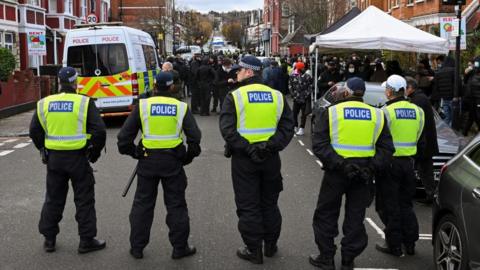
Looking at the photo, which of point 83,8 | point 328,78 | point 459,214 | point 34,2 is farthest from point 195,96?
point 83,8

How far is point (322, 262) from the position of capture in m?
5.24

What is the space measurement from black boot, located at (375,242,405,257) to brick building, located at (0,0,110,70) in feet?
58.1

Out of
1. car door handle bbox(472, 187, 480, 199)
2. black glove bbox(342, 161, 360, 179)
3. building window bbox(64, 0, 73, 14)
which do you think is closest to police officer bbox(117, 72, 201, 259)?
black glove bbox(342, 161, 360, 179)

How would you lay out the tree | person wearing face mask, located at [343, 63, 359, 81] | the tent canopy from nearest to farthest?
the tent canopy → person wearing face mask, located at [343, 63, 359, 81] → the tree

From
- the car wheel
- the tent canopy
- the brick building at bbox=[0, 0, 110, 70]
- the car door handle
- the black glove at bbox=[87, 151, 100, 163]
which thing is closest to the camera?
the car door handle

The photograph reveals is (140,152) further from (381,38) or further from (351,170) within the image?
(381,38)

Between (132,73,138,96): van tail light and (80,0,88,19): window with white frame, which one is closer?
(132,73,138,96): van tail light

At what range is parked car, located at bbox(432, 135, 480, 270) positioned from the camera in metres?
4.14

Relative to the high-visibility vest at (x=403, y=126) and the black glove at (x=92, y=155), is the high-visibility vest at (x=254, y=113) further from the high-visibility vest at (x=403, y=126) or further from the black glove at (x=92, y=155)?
the black glove at (x=92, y=155)

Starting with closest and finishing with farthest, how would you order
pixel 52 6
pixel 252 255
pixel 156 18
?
pixel 252 255 → pixel 52 6 → pixel 156 18

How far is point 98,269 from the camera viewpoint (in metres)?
5.25

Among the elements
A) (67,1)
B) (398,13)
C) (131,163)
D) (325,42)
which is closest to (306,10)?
(398,13)

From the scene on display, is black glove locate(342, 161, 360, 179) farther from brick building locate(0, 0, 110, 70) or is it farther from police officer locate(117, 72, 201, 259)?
brick building locate(0, 0, 110, 70)

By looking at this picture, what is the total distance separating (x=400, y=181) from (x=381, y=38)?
9.06 metres
